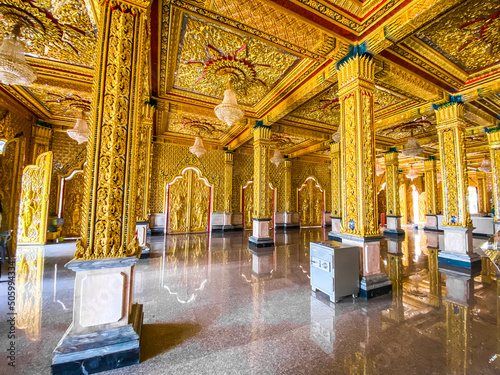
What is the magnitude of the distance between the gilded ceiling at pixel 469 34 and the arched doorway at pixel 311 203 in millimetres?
10218

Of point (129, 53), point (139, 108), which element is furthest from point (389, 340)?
point (129, 53)

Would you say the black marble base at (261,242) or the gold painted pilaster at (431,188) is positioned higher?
the gold painted pilaster at (431,188)

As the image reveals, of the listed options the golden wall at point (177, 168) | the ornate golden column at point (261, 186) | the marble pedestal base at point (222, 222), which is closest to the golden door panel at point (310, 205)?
the marble pedestal base at point (222, 222)

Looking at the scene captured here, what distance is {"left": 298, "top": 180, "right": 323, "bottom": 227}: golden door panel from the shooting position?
47.5 ft

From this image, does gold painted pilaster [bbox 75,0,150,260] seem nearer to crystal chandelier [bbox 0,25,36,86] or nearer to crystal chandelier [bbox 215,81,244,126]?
crystal chandelier [bbox 0,25,36,86]

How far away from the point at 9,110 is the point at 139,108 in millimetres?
7436

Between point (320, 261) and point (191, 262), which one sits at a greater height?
point (320, 261)

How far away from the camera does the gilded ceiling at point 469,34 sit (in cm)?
345

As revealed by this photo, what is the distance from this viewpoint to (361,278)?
146 inches

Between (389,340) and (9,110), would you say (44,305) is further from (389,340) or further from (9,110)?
(9,110)

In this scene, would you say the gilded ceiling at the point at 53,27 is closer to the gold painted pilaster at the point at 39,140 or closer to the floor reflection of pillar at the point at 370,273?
the gold painted pilaster at the point at 39,140

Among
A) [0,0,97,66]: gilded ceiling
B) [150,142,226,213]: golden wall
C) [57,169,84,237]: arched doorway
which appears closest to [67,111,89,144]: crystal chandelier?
[0,0,97,66]: gilded ceiling

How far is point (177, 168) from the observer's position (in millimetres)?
11234

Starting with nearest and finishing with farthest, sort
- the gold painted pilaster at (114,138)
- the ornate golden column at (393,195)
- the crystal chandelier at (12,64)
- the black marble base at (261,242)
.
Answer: the gold painted pilaster at (114,138) < the crystal chandelier at (12,64) < the black marble base at (261,242) < the ornate golden column at (393,195)
